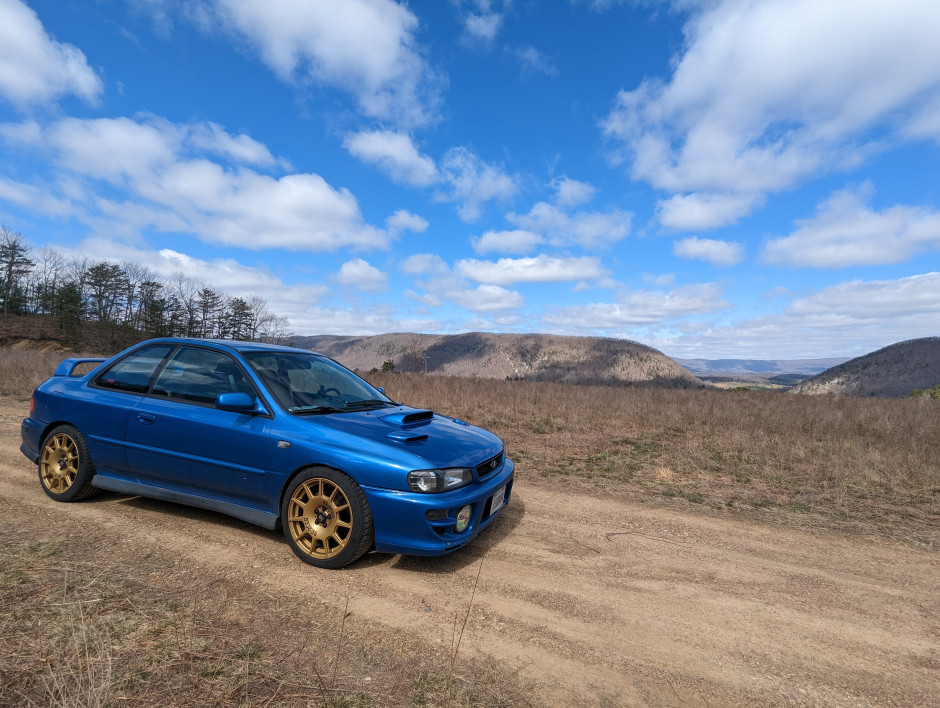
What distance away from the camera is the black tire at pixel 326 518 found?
10.4ft

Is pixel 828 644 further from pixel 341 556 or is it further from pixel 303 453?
pixel 303 453

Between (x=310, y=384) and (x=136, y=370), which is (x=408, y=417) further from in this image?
(x=136, y=370)

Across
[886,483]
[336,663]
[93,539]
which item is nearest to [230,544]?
[93,539]

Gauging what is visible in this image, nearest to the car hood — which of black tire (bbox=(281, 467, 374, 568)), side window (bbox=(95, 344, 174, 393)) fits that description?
black tire (bbox=(281, 467, 374, 568))

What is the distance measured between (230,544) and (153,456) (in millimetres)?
1038

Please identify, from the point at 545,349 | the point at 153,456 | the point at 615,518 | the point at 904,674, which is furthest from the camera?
the point at 545,349

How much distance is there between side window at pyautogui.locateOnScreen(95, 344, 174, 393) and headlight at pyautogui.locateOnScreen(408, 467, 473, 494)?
107 inches

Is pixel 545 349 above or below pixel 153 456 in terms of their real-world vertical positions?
above

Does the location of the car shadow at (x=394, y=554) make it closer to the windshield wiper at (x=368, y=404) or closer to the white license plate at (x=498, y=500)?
the white license plate at (x=498, y=500)

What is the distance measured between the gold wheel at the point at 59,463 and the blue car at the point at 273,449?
0.01m

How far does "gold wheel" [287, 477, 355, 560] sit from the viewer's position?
3248mm

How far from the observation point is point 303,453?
3.32 meters

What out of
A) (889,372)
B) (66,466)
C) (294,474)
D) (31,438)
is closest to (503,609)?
(294,474)

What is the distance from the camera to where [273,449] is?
134 inches
